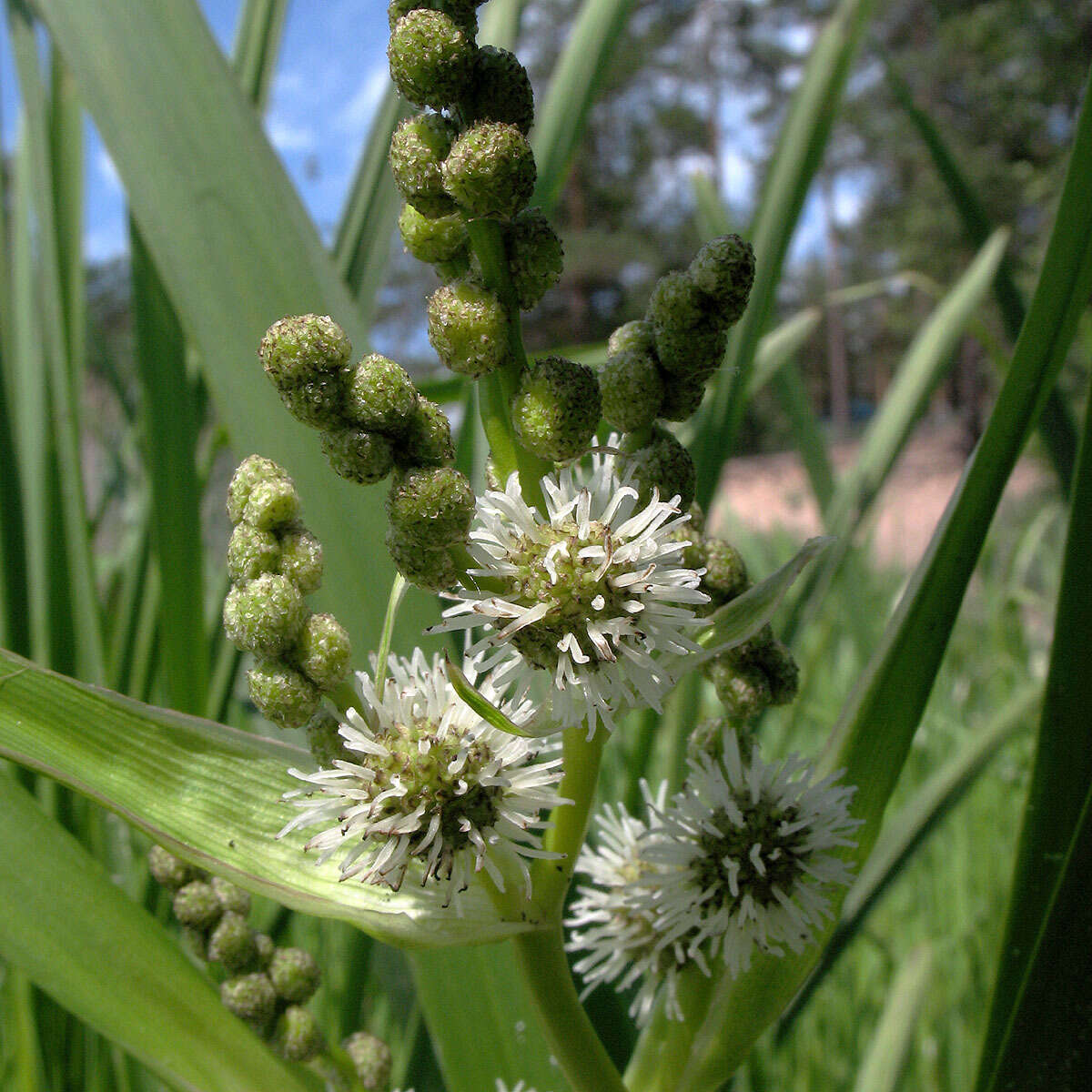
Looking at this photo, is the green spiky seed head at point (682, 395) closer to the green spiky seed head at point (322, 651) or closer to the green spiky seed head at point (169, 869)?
the green spiky seed head at point (322, 651)

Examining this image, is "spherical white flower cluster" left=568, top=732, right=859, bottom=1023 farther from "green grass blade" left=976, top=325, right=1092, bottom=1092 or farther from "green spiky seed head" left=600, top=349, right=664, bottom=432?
"green spiky seed head" left=600, top=349, right=664, bottom=432

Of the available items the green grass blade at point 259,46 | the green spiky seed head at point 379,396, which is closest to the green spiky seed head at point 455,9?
the green spiky seed head at point 379,396

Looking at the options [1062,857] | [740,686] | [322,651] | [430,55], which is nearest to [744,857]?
[740,686]

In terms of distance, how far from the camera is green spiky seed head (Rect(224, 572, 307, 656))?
57 cm

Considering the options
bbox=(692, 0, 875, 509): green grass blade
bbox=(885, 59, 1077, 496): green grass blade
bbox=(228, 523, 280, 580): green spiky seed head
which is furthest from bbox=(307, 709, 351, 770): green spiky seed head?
bbox=(885, 59, 1077, 496): green grass blade

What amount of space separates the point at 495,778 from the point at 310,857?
0.17 metres

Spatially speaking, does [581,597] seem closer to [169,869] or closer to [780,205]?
[169,869]

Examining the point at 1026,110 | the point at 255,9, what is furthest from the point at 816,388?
the point at 255,9

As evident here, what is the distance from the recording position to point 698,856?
0.71 meters

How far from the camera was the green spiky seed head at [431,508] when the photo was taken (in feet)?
1.72

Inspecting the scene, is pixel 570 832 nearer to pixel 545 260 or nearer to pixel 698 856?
pixel 698 856

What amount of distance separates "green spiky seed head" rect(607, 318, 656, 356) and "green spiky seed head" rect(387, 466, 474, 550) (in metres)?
0.15

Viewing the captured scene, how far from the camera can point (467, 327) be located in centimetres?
56

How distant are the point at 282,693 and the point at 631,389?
0.91ft
